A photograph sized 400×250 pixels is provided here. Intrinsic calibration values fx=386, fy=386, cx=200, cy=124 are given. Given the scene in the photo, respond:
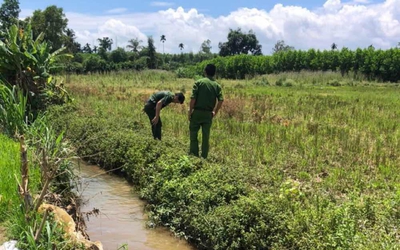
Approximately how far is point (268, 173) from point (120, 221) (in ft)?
7.95

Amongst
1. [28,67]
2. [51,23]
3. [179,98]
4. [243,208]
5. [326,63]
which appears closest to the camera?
[243,208]

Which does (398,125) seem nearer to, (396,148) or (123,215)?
(396,148)

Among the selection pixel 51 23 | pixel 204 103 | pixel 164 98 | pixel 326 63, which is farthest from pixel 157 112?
pixel 51 23

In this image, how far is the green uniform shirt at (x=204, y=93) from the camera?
6.49 meters

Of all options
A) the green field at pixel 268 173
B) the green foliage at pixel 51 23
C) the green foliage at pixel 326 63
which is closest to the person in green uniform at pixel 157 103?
the green field at pixel 268 173

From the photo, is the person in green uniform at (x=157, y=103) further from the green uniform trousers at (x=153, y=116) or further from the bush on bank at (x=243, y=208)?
the bush on bank at (x=243, y=208)

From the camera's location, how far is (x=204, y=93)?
21.4 feet

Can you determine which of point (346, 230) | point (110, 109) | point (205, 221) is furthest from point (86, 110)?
point (346, 230)

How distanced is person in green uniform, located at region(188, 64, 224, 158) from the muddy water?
1.45 meters

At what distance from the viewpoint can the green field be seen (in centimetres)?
403

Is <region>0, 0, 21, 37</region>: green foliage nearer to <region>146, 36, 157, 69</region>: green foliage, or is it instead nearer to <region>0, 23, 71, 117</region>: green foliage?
<region>146, 36, 157, 69</region>: green foliage

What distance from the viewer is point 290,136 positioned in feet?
28.0

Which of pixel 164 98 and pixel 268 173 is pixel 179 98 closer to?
pixel 164 98

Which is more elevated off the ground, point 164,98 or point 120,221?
point 164,98
